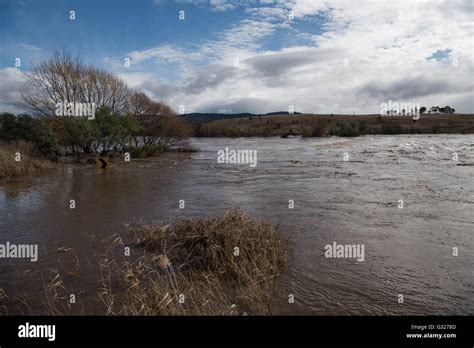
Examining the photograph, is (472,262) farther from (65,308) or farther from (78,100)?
(78,100)

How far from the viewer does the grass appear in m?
4.57

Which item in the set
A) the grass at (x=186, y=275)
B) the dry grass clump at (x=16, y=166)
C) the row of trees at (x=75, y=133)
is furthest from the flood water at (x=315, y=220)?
the row of trees at (x=75, y=133)

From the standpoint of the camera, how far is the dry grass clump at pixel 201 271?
4531 mm

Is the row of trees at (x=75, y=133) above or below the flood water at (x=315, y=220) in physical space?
above

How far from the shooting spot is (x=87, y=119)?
2275cm

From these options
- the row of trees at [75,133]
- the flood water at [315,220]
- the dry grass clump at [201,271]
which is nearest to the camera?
the dry grass clump at [201,271]

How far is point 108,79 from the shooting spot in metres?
28.1

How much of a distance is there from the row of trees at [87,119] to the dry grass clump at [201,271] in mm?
18088

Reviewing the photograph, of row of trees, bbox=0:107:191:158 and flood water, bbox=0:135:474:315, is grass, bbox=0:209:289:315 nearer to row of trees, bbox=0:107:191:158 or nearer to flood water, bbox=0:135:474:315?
flood water, bbox=0:135:474:315

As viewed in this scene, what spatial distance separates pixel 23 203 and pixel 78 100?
1679 cm

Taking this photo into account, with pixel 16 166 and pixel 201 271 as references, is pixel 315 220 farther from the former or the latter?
pixel 16 166

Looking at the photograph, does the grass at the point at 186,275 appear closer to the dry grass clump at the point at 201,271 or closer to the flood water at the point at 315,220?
the dry grass clump at the point at 201,271

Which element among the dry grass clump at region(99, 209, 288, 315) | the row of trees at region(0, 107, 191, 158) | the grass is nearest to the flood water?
the grass
